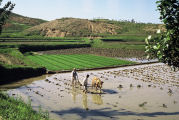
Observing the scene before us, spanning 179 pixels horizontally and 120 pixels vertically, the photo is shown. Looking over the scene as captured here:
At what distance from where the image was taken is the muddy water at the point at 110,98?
15.9m

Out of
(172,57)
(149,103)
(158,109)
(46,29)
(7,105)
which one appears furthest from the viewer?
(46,29)

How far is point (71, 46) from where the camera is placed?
67625mm

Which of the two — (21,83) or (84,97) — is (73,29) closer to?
(21,83)

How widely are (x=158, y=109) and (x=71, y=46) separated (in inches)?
2062

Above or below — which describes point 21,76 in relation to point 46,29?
below

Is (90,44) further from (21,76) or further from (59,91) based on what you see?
(59,91)

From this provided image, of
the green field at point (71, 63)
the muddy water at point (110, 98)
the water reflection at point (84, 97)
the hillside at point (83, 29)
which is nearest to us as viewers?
the muddy water at point (110, 98)

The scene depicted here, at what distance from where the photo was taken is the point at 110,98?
2011 cm

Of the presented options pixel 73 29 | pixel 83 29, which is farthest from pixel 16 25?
pixel 83 29

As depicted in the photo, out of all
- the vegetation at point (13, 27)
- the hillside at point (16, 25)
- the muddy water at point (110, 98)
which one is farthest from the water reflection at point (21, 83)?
the hillside at point (16, 25)

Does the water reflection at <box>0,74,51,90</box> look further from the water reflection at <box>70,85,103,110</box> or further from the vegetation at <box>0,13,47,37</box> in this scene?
the vegetation at <box>0,13,47,37</box>

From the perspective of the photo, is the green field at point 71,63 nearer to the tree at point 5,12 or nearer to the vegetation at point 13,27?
the tree at point 5,12

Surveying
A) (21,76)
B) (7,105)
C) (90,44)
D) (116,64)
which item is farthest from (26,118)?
(90,44)

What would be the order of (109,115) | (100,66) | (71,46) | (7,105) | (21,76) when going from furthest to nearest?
(71,46) → (100,66) → (21,76) → (109,115) → (7,105)
